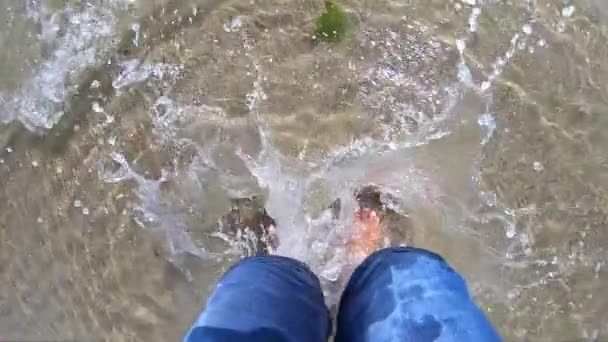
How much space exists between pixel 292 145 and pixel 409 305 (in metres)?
1.10

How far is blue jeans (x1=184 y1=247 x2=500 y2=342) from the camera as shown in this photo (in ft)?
5.08

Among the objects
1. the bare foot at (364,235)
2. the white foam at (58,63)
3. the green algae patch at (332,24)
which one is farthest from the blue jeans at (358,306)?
the white foam at (58,63)

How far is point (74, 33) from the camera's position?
102 inches

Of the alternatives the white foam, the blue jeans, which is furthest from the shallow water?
the blue jeans

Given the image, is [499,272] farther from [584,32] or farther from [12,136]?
[12,136]

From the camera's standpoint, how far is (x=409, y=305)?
64.3 inches

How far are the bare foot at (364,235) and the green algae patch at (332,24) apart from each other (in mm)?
681

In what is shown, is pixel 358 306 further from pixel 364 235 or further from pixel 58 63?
pixel 58 63

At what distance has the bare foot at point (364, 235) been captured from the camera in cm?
258

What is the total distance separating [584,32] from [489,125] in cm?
49

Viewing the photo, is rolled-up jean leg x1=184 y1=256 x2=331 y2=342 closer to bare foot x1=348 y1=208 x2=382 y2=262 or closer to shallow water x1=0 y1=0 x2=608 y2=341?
bare foot x1=348 y1=208 x2=382 y2=262

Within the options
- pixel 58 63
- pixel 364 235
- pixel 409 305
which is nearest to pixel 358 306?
pixel 409 305

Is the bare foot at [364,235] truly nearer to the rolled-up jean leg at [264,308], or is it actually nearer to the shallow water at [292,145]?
the shallow water at [292,145]

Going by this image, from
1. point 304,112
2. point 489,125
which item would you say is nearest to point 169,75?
point 304,112
